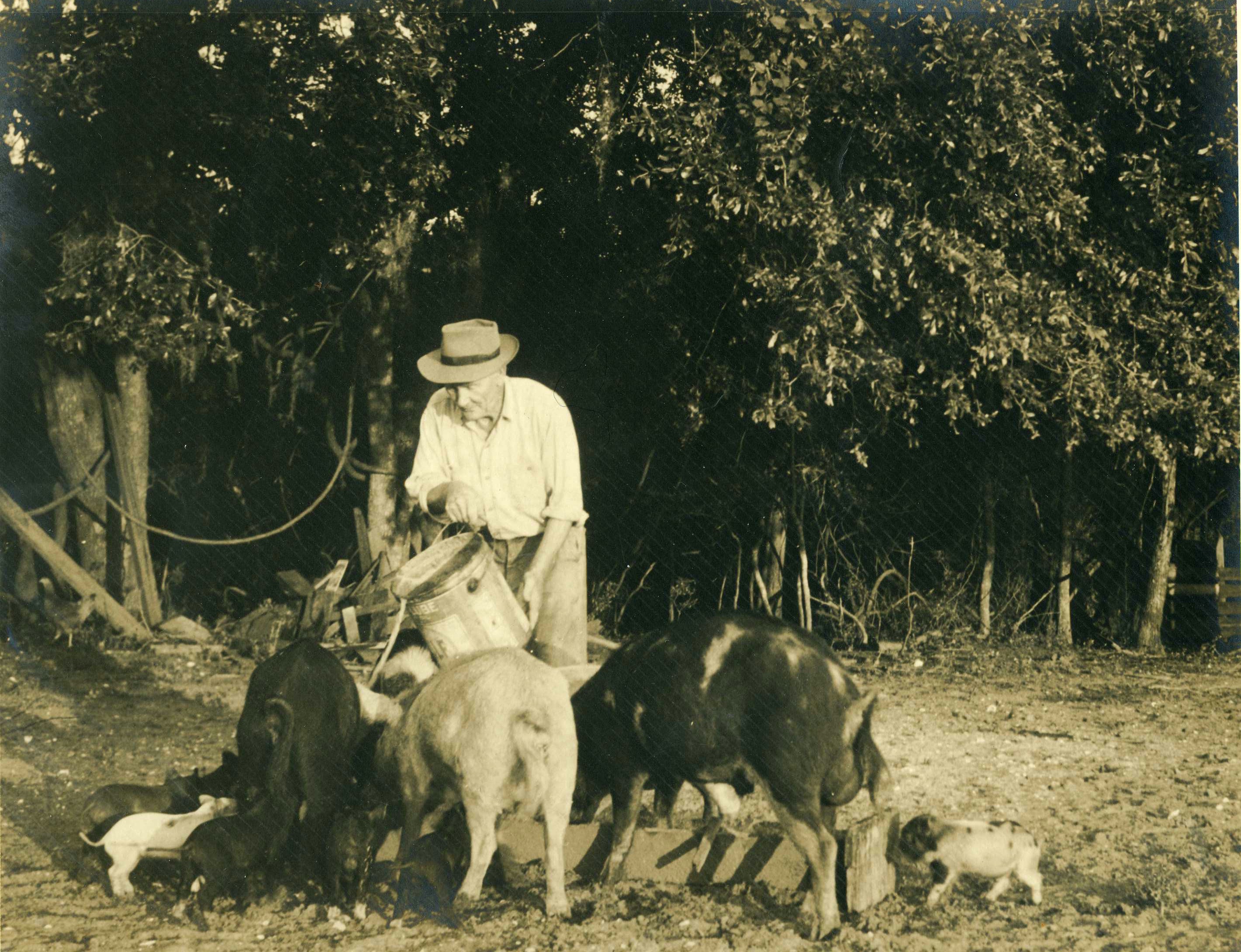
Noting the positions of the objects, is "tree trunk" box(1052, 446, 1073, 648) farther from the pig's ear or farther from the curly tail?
the curly tail

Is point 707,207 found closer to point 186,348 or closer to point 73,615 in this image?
point 186,348

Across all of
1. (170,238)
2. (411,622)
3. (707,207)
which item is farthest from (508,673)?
(170,238)

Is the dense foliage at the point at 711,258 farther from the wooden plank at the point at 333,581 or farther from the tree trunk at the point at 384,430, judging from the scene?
the wooden plank at the point at 333,581

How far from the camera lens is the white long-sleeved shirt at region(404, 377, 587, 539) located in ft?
15.0

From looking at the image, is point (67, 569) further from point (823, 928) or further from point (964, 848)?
point (964, 848)

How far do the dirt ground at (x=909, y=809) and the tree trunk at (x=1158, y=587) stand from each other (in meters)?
0.31

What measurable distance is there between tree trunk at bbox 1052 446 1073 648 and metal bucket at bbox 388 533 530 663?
23.0ft

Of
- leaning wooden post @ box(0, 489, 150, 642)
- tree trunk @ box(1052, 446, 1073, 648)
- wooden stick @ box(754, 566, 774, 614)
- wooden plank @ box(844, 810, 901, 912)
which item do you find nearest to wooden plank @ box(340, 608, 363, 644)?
leaning wooden post @ box(0, 489, 150, 642)

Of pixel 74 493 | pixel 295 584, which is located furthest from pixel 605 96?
pixel 74 493

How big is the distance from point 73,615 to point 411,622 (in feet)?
19.6

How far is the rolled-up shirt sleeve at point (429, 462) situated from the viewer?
4559 mm

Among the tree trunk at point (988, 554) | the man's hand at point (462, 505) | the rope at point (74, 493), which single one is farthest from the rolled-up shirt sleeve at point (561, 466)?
the tree trunk at point (988, 554)

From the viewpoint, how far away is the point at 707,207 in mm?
7266

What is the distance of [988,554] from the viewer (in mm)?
9906
